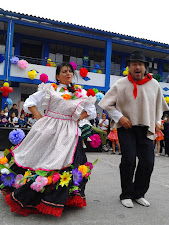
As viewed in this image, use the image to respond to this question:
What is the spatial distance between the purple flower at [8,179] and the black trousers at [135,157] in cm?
123

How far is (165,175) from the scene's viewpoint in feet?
16.3

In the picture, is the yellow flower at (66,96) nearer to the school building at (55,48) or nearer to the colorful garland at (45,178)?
the colorful garland at (45,178)

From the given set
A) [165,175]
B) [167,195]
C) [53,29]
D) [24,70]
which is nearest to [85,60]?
[53,29]

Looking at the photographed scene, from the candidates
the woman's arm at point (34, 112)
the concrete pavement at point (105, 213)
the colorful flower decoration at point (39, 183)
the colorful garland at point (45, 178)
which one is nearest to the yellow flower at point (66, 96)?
the woman's arm at point (34, 112)

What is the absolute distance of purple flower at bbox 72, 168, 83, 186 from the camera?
2.37m

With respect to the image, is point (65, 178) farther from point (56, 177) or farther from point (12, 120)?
point (12, 120)

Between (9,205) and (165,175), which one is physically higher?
(9,205)

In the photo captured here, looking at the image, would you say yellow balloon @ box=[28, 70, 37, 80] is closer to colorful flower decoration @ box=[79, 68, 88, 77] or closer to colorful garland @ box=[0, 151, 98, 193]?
colorful flower decoration @ box=[79, 68, 88, 77]

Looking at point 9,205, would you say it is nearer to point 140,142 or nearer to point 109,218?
point 109,218

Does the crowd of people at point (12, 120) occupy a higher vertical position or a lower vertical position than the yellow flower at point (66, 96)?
lower

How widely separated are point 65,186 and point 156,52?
15.4 metres

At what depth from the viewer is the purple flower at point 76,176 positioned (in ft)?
7.78

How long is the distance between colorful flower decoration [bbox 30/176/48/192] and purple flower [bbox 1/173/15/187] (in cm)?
36

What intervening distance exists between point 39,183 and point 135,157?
116 centimetres
